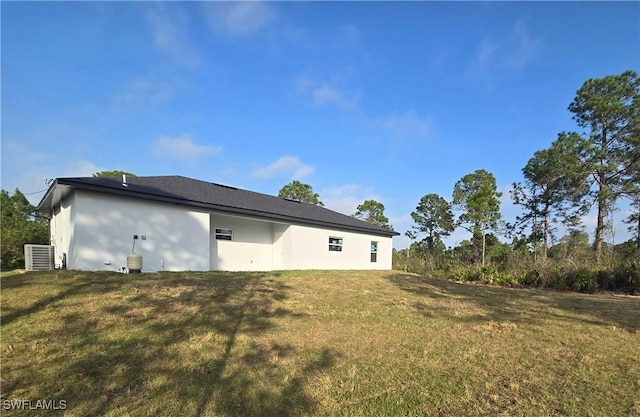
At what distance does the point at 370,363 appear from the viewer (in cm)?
401

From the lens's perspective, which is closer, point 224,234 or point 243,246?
point 224,234

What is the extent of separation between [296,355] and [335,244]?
1342 cm

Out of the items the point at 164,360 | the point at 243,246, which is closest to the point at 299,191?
the point at 243,246

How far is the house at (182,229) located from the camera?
31.7ft

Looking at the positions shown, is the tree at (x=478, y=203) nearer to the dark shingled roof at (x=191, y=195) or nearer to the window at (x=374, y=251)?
the window at (x=374, y=251)

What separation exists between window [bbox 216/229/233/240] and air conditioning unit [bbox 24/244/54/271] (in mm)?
5682

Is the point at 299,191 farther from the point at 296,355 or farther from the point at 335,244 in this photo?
the point at 296,355

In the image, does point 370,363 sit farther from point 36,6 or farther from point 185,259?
point 36,6

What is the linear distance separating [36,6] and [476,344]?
11.8 metres

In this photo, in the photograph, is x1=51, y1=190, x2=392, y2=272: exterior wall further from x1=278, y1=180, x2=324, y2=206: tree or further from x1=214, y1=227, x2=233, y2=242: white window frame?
x1=278, y1=180, x2=324, y2=206: tree

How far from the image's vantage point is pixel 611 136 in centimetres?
2123

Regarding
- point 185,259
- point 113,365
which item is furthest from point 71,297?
point 185,259

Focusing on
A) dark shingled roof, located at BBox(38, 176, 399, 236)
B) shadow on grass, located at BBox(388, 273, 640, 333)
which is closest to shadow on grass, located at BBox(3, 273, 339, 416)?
shadow on grass, located at BBox(388, 273, 640, 333)

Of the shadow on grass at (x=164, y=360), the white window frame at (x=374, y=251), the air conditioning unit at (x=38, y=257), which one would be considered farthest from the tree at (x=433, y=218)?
the air conditioning unit at (x=38, y=257)
